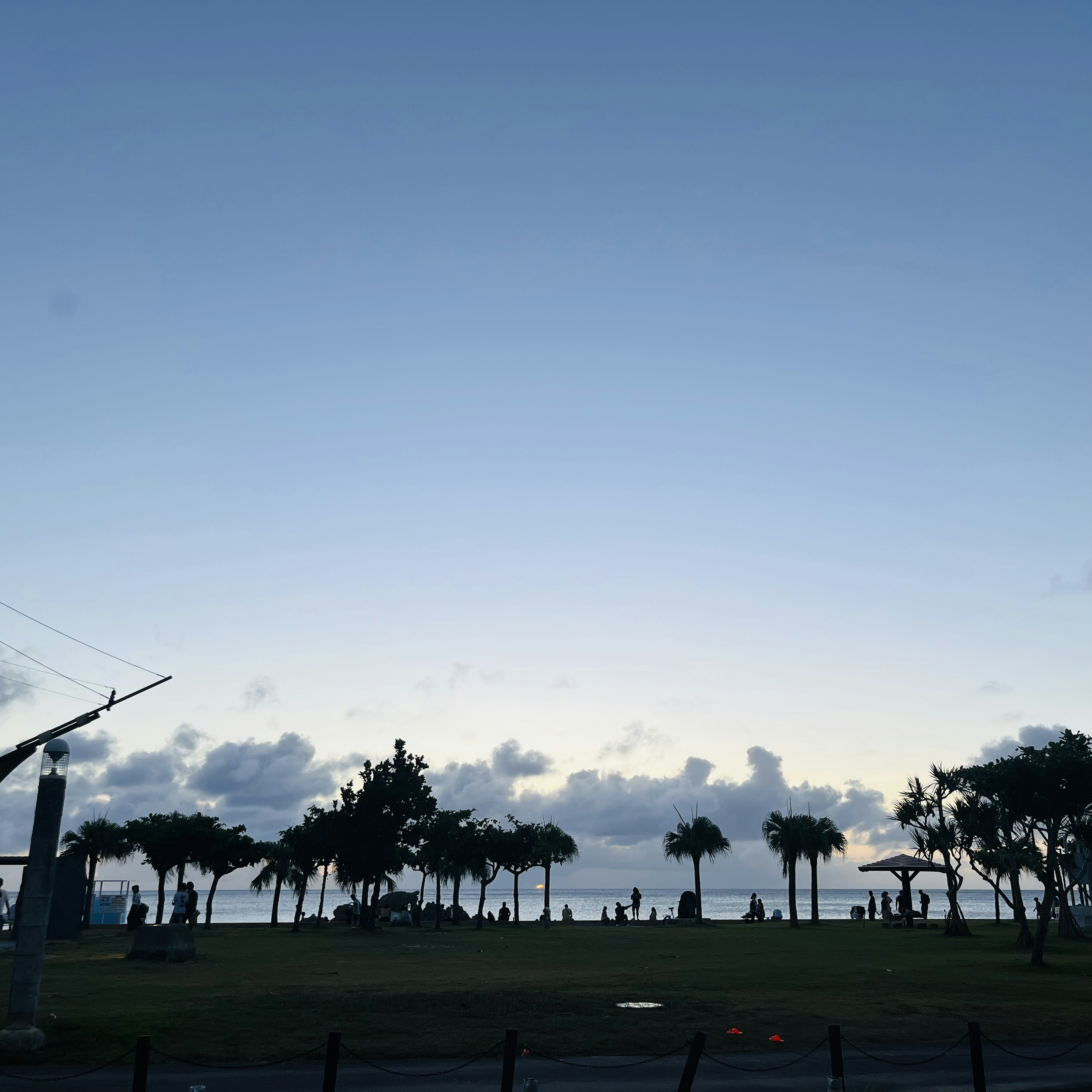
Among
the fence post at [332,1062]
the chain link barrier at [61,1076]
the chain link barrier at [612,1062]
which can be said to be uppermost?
the fence post at [332,1062]

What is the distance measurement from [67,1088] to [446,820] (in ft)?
155

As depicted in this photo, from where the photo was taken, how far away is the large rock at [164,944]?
29.1m

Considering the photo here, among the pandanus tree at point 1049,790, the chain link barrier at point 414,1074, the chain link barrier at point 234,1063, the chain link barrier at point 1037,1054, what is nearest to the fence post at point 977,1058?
the chain link barrier at point 1037,1054

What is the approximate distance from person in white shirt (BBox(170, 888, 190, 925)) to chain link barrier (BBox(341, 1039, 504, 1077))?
26.7m

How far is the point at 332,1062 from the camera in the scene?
11.6 m

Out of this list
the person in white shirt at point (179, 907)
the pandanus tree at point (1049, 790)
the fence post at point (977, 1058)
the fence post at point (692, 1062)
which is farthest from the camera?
the person in white shirt at point (179, 907)

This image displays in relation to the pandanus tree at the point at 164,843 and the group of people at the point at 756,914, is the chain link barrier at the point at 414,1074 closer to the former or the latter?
the pandanus tree at the point at 164,843

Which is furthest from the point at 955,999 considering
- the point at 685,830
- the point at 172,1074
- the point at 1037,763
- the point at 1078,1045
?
the point at 685,830

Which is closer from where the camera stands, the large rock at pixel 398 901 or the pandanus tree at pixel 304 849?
the pandanus tree at pixel 304 849

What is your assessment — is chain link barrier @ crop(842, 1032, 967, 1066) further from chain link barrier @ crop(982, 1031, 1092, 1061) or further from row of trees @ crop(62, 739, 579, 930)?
row of trees @ crop(62, 739, 579, 930)

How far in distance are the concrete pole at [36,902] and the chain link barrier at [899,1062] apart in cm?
1221

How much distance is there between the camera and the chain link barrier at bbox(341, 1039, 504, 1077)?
13.4m

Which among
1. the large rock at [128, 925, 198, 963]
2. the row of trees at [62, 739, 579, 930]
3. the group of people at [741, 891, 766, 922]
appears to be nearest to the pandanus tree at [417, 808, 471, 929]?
the row of trees at [62, 739, 579, 930]

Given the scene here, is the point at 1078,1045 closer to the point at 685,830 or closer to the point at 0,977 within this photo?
the point at 0,977
